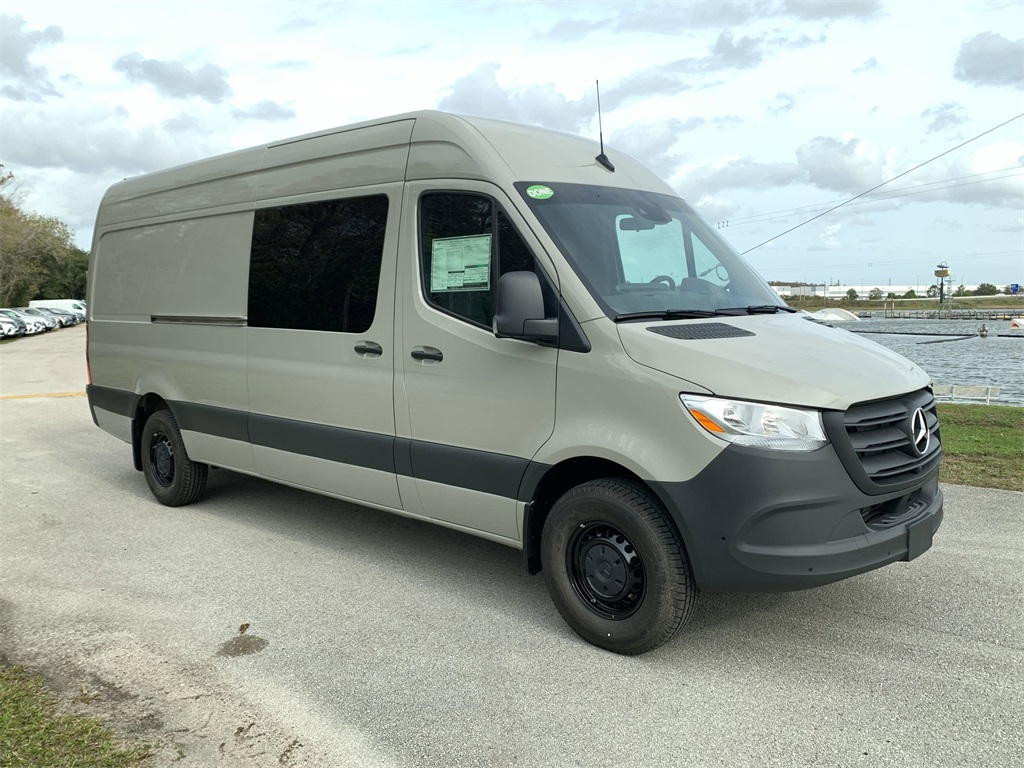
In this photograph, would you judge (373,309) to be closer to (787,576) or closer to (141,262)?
(787,576)

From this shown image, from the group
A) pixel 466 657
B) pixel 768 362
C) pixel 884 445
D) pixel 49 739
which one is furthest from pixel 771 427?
pixel 49 739

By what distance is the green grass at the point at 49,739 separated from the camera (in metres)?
3.13

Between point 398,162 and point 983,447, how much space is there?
7484 millimetres

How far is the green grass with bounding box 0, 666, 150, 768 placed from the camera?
313 cm

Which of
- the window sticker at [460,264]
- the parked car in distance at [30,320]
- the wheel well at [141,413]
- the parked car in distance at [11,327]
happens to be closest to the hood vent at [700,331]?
the window sticker at [460,264]

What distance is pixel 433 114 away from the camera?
15.7ft

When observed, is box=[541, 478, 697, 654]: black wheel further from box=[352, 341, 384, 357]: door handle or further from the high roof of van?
the high roof of van

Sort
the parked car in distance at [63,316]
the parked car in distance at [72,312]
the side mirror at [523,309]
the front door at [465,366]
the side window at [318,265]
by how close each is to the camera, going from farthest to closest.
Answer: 1. the parked car in distance at [72,312]
2. the parked car in distance at [63,316]
3. the side window at [318,265]
4. the front door at [465,366]
5. the side mirror at [523,309]

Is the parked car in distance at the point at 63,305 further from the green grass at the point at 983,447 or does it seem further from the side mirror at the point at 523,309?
the side mirror at the point at 523,309

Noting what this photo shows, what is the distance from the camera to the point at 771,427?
11.6 ft

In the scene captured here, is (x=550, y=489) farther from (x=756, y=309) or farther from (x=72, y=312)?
(x=72, y=312)

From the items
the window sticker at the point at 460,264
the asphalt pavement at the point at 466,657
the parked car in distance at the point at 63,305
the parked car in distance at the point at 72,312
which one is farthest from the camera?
the parked car in distance at the point at 63,305

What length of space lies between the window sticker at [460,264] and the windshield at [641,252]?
376 mm

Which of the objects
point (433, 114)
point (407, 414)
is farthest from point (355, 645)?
point (433, 114)
